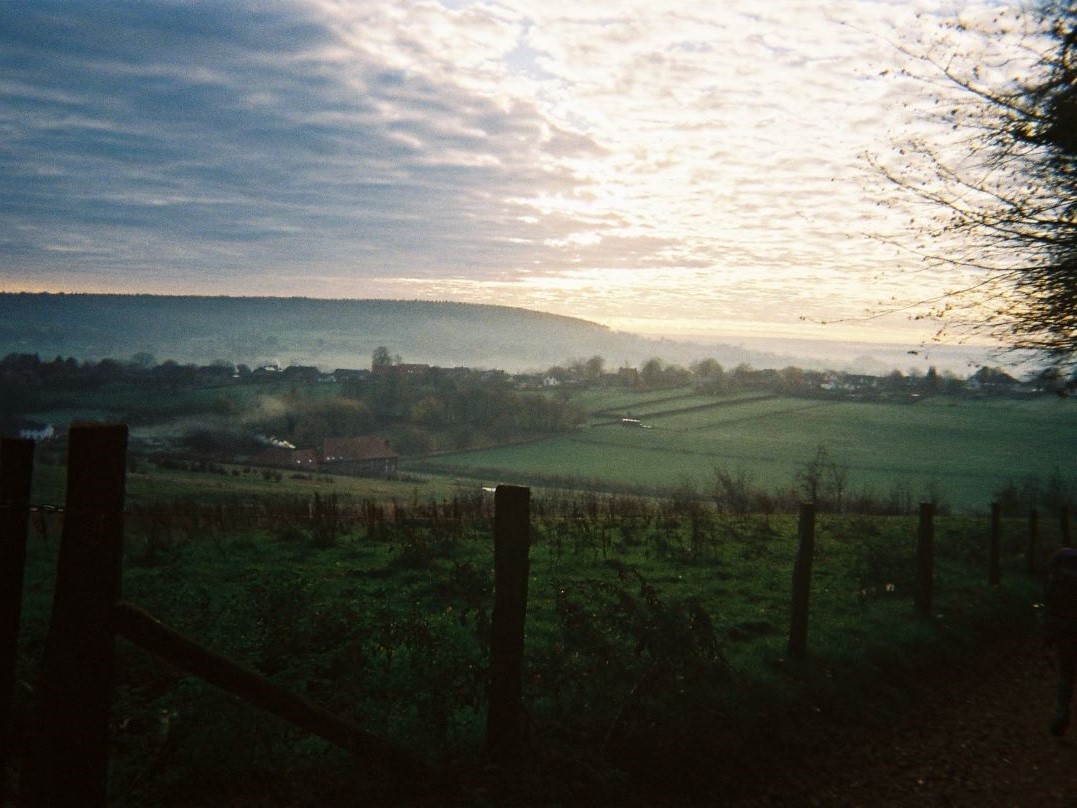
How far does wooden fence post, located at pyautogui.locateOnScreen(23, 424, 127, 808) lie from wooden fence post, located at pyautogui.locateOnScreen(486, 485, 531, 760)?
2720mm

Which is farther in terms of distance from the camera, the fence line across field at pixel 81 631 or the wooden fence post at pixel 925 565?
the wooden fence post at pixel 925 565

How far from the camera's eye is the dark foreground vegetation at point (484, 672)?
523 centimetres

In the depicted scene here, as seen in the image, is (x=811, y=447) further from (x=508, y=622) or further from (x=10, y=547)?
(x=10, y=547)

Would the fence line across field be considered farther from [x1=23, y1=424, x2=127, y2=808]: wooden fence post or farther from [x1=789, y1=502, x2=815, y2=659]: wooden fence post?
[x1=789, y1=502, x2=815, y2=659]: wooden fence post

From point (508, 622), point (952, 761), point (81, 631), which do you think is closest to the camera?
point (81, 631)

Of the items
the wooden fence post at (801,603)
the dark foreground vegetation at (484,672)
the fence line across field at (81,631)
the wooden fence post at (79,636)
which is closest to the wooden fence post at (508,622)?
the dark foreground vegetation at (484,672)

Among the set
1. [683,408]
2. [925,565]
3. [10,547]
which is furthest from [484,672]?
[683,408]

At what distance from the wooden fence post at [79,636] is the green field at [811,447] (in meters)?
39.8

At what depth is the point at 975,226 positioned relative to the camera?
11.7 m

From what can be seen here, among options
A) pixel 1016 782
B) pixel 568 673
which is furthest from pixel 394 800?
pixel 1016 782

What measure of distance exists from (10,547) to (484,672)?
3643 millimetres

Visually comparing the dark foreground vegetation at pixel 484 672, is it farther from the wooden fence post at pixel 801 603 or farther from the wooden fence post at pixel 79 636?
the wooden fence post at pixel 79 636

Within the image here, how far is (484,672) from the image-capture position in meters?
6.23

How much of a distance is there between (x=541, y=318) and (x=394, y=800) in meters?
128
